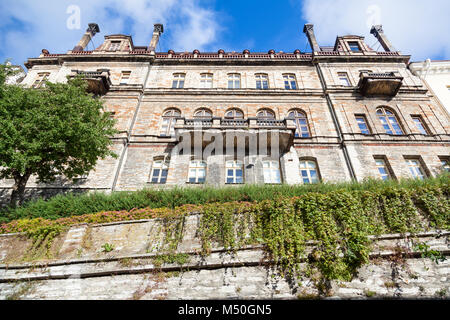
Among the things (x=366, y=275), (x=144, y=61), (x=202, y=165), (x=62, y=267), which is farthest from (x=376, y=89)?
(x=62, y=267)

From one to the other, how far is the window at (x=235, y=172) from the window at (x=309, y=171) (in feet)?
13.0

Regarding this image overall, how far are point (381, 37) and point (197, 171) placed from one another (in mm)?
23710

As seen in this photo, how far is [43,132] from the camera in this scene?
9.65 meters

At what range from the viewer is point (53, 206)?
9445 millimetres

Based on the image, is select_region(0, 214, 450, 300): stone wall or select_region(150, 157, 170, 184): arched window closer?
select_region(0, 214, 450, 300): stone wall

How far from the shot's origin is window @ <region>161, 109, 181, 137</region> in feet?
51.6

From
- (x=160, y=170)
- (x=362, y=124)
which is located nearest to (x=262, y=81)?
(x=362, y=124)

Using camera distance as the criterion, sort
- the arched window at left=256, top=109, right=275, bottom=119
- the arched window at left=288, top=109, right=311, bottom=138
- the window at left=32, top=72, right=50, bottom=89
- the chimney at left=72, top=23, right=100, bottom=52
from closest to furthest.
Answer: the arched window at left=288, top=109, right=311, bottom=138 < the arched window at left=256, top=109, right=275, bottom=119 < the window at left=32, top=72, right=50, bottom=89 < the chimney at left=72, top=23, right=100, bottom=52

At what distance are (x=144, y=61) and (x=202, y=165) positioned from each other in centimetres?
1258

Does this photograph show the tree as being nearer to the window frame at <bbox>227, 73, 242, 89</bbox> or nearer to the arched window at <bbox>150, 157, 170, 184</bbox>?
the arched window at <bbox>150, 157, 170, 184</bbox>

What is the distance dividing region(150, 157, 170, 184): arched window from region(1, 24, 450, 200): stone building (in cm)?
7

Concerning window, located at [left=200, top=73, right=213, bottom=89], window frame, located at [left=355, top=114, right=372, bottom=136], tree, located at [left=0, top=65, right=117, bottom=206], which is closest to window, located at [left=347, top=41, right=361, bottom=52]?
window frame, located at [left=355, top=114, right=372, bottom=136]

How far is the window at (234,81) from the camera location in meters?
18.9
